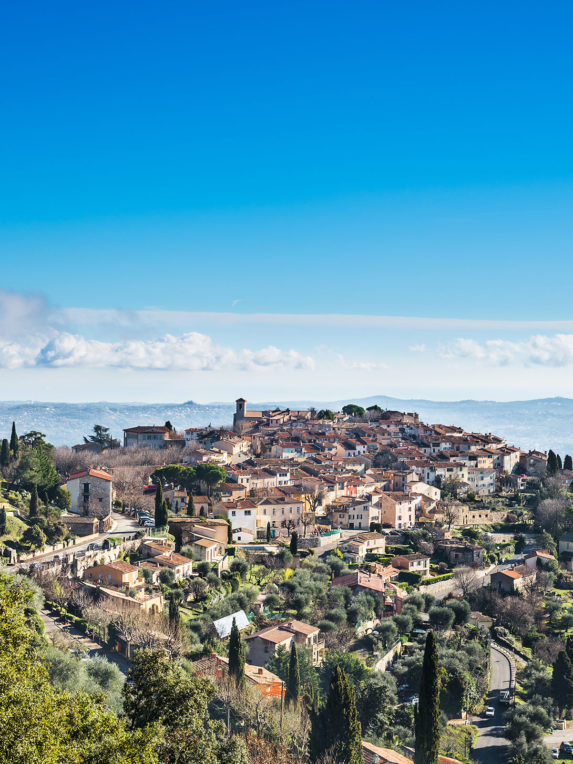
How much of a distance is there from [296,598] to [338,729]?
14.7 meters

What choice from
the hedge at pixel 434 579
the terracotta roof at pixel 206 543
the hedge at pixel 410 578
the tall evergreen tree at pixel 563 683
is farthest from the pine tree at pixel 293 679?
the hedge at pixel 434 579

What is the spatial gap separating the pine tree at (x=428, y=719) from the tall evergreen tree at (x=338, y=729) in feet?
10.2

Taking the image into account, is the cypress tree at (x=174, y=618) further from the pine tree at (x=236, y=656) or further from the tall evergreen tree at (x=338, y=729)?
the tall evergreen tree at (x=338, y=729)

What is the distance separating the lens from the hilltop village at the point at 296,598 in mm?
26219

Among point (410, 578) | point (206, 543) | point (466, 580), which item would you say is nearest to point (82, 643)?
point (206, 543)

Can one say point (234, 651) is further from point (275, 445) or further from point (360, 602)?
point (275, 445)

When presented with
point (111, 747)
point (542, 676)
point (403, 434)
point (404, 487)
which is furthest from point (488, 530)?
point (111, 747)

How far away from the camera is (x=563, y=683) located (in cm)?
3772

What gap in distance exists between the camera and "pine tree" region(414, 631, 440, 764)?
28.3 m

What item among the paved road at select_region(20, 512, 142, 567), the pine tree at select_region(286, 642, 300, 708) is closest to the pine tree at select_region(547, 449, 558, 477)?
the paved road at select_region(20, 512, 142, 567)

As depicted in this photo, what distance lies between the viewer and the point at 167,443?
83.7 m

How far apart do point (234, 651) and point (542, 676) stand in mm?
18670

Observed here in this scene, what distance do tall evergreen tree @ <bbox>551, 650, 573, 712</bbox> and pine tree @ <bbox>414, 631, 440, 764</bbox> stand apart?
12.0m

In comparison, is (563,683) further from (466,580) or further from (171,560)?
(171,560)
